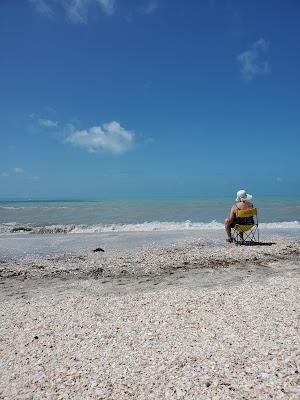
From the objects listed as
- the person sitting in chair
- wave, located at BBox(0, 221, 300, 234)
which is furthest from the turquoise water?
the person sitting in chair

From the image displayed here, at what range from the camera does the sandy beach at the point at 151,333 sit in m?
3.52

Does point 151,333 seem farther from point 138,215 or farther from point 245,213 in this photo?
point 138,215

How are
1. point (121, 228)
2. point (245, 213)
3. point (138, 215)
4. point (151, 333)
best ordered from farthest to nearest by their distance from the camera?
point (138, 215), point (121, 228), point (245, 213), point (151, 333)

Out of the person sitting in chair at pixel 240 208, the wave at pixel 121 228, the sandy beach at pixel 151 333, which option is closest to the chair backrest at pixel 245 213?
the person sitting in chair at pixel 240 208

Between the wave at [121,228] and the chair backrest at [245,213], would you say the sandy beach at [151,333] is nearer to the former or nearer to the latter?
the chair backrest at [245,213]

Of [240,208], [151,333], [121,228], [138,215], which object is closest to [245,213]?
[240,208]

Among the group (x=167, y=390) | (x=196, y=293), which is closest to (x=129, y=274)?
(x=196, y=293)

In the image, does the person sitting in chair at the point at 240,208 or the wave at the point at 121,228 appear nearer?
the person sitting in chair at the point at 240,208

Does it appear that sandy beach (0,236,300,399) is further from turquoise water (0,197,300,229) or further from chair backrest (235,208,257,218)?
turquoise water (0,197,300,229)

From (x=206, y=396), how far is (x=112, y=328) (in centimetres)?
190

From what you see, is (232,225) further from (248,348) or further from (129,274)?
(248,348)

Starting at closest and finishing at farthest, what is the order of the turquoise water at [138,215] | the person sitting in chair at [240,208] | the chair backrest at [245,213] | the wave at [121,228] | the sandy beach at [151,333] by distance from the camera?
the sandy beach at [151,333] < the chair backrest at [245,213] < the person sitting in chair at [240,208] < the wave at [121,228] < the turquoise water at [138,215]

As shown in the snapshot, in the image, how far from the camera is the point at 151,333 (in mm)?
4645

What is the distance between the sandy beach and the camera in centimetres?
352
